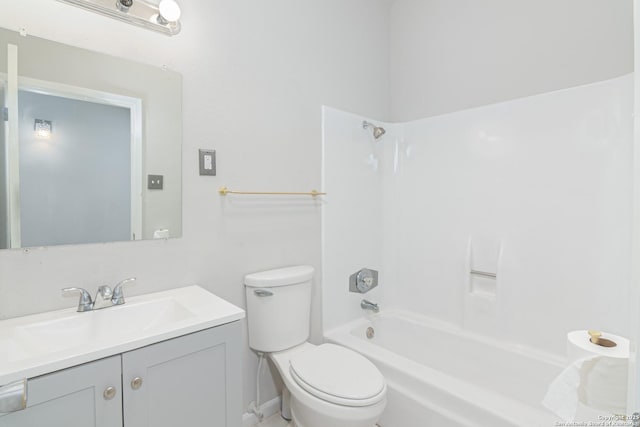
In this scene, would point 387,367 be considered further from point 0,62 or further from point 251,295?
point 0,62

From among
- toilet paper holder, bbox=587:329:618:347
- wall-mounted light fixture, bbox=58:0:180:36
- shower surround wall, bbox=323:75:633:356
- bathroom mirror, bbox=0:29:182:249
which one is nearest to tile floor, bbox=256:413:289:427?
shower surround wall, bbox=323:75:633:356

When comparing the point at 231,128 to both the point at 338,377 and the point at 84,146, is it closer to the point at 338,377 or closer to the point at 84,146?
the point at 84,146

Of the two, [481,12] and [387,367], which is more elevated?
[481,12]

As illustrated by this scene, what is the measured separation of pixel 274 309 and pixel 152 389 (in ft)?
2.42

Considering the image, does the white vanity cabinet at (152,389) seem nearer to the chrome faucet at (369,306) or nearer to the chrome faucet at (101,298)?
the chrome faucet at (101,298)

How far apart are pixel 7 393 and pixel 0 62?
1069 millimetres

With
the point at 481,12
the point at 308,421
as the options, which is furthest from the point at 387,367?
the point at 481,12

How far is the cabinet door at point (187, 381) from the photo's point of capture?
38.8 inches

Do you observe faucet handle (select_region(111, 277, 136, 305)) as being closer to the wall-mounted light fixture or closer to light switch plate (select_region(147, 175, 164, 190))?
light switch plate (select_region(147, 175, 164, 190))

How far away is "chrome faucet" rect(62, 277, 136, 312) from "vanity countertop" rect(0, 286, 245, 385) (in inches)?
1.2

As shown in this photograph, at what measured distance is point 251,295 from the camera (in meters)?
1.70

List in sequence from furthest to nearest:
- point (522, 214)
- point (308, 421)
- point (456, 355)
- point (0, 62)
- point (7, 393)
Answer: point (456, 355) < point (522, 214) < point (308, 421) < point (0, 62) < point (7, 393)

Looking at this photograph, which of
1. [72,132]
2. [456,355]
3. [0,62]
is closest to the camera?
[0,62]

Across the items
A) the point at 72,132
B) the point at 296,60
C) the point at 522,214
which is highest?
the point at 296,60
